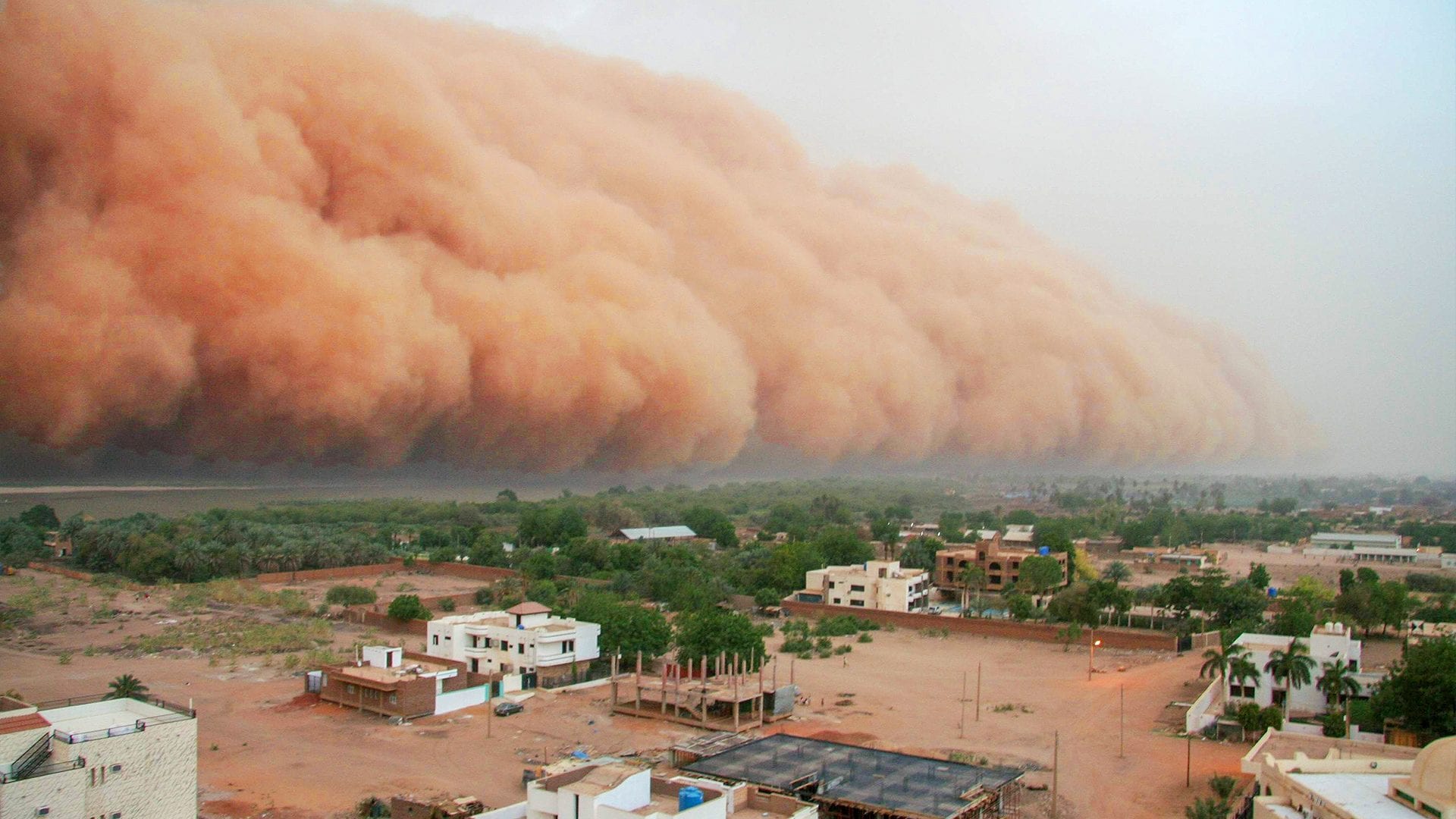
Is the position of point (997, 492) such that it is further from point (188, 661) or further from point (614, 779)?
point (614, 779)

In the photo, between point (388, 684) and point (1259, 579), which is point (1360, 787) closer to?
point (388, 684)

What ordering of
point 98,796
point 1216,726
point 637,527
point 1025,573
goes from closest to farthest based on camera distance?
point 98,796 → point 1216,726 → point 1025,573 → point 637,527

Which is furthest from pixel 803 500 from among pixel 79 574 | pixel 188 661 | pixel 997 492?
pixel 188 661

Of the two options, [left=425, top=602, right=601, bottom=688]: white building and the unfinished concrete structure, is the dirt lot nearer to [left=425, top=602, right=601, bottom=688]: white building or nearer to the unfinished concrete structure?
the unfinished concrete structure

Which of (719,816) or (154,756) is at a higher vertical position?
(154,756)

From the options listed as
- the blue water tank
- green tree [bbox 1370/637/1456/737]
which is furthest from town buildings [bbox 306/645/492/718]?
green tree [bbox 1370/637/1456/737]

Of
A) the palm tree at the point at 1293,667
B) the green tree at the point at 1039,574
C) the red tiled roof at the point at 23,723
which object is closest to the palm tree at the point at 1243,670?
the palm tree at the point at 1293,667

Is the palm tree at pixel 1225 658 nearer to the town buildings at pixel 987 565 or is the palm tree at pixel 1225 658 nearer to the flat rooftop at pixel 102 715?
the town buildings at pixel 987 565
